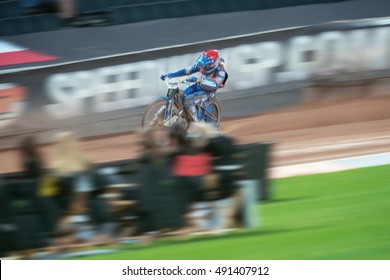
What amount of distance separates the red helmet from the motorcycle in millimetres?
359

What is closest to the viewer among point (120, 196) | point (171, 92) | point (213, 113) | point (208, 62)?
point (120, 196)

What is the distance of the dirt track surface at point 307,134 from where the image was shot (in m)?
14.4

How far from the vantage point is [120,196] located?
817 centimetres

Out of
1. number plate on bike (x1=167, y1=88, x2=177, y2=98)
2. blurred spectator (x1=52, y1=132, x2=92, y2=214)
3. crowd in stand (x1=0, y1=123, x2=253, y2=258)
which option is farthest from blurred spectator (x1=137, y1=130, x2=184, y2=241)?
number plate on bike (x1=167, y1=88, x2=177, y2=98)

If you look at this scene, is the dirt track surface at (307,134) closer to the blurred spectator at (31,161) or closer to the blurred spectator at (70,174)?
the blurred spectator at (70,174)

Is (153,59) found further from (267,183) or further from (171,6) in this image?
(267,183)

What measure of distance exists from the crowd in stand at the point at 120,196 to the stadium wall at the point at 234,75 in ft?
25.2

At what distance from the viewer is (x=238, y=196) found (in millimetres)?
8602

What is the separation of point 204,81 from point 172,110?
873 mm

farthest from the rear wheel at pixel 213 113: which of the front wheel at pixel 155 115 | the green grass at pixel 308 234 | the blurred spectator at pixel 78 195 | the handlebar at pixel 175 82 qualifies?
the blurred spectator at pixel 78 195

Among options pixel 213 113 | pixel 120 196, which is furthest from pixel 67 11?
pixel 120 196

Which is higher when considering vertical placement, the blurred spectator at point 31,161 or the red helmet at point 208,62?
the red helmet at point 208,62

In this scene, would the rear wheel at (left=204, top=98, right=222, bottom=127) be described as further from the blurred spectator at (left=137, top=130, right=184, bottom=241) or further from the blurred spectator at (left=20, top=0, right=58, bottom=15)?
the blurred spectator at (left=137, top=130, right=184, bottom=241)

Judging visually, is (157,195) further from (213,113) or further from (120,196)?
(213,113)
